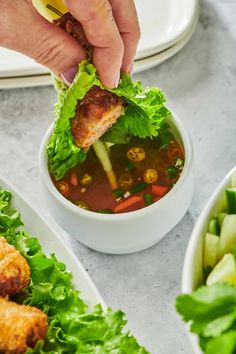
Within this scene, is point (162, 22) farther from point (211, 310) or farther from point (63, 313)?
point (211, 310)

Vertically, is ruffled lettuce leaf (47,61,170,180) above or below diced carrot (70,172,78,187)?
above

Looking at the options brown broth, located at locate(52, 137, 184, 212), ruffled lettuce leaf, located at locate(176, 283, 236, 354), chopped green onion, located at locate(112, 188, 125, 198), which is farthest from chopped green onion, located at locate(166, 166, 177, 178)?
ruffled lettuce leaf, located at locate(176, 283, 236, 354)

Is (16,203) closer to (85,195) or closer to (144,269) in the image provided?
(85,195)

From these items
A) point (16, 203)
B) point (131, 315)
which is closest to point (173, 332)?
point (131, 315)

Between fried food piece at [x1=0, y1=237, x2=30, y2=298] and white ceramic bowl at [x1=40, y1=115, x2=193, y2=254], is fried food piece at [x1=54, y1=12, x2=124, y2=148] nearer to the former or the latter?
white ceramic bowl at [x1=40, y1=115, x2=193, y2=254]

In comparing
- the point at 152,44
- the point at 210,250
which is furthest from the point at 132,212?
the point at 152,44

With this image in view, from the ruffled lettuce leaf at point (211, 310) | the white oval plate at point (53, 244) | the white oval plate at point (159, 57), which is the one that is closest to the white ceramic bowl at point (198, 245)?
the ruffled lettuce leaf at point (211, 310)

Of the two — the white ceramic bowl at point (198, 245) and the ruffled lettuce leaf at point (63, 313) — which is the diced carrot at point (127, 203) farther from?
the white ceramic bowl at point (198, 245)
